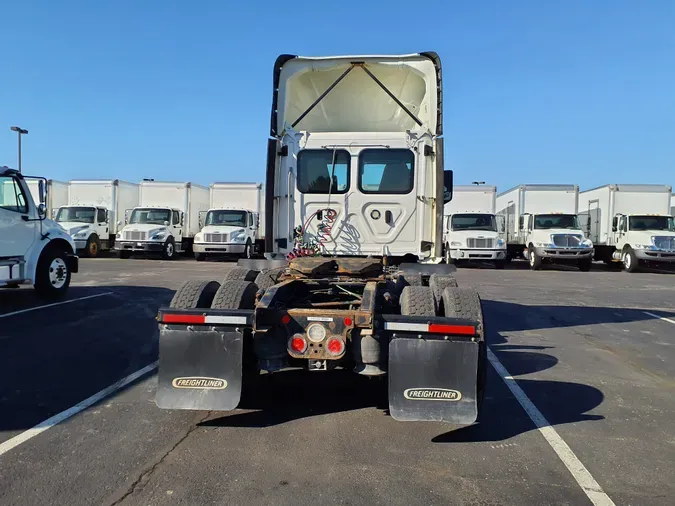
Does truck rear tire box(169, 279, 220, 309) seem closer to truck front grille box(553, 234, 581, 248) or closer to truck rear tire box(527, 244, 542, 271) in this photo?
truck rear tire box(527, 244, 542, 271)

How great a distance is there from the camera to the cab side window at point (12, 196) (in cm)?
934

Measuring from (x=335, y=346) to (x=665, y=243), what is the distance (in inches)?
856

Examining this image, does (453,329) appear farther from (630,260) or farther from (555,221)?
(630,260)

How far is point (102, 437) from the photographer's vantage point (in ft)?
12.7

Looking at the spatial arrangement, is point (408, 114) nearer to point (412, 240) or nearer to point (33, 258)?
point (412, 240)

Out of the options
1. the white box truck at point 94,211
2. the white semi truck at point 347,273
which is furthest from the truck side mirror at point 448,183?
the white box truck at point 94,211

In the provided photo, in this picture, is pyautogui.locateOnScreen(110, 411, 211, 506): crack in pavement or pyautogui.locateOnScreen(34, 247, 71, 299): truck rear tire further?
pyautogui.locateOnScreen(34, 247, 71, 299): truck rear tire

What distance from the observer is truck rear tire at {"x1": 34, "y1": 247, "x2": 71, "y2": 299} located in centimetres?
998

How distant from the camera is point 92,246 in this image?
24172 millimetres

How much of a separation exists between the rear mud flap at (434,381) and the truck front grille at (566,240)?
1971cm

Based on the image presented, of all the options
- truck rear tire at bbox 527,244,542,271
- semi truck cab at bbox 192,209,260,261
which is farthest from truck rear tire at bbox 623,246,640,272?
semi truck cab at bbox 192,209,260,261

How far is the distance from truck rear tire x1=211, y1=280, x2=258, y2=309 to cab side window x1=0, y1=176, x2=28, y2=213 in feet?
22.3

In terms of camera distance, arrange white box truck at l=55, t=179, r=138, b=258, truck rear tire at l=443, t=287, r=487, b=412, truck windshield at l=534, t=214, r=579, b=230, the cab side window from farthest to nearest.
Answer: white box truck at l=55, t=179, r=138, b=258
truck windshield at l=534, t=214, r=579, b=230
the cab side window
truck rear tire at l=443, t=287, r=487, b=412

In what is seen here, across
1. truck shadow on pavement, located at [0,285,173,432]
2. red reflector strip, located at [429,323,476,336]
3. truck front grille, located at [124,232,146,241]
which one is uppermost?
truck front grille, located at [124,232,146,241]
